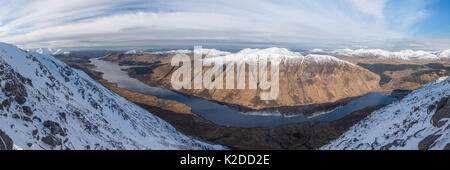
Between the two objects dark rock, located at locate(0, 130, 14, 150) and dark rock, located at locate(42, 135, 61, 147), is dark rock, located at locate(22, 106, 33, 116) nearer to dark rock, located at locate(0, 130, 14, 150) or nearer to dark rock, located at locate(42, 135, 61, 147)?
dark rock, located at locate(42, 135, 61, 147)

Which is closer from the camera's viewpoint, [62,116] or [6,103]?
[6,103]

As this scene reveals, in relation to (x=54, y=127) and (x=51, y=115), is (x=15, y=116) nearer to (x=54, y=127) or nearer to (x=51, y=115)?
(x=54, y=127)

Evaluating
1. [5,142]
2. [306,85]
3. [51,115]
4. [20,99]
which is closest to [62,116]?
[51,115]

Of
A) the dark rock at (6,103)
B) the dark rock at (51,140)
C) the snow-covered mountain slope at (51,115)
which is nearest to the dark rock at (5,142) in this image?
the snow-covered mountain slope at (51,115)

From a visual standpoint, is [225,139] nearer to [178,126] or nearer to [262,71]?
[178,126]

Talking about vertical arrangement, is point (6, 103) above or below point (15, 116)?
above

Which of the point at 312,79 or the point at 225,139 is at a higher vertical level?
the point at 312,79

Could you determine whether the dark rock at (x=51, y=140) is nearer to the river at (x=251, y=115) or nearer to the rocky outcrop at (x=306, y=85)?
the river at (x=251, y=115)

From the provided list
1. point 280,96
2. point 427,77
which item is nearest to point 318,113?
point 280,96
